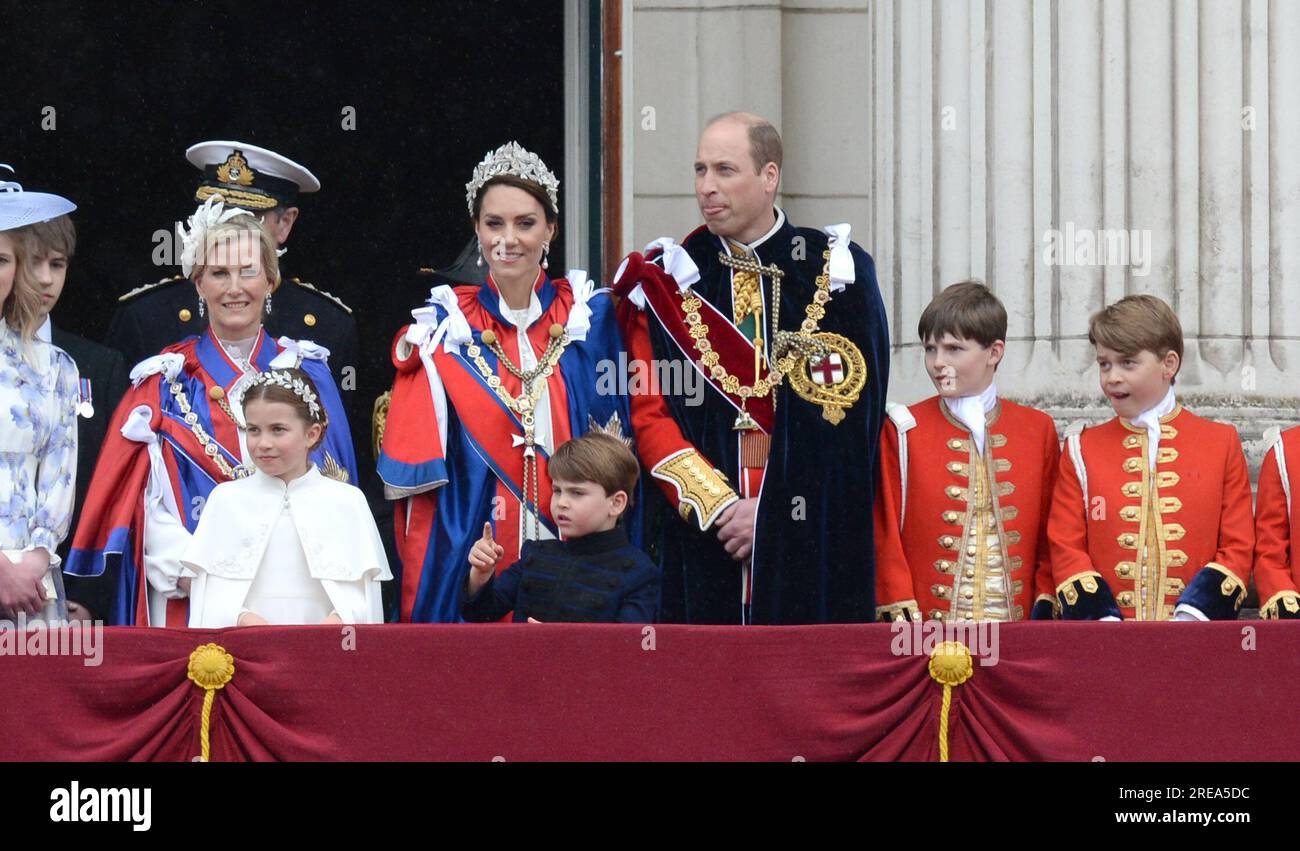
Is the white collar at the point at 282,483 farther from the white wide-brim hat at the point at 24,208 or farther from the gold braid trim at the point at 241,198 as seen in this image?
the gold braid trim at the point at 241,198

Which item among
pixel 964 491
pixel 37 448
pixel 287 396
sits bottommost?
pixel 964 491

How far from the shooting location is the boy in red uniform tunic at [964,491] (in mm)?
6453

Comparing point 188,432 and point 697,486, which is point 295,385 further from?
point 697,486

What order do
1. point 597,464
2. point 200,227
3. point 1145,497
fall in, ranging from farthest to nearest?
1. point 200,227
2. point 1145,497
3. point 597,464

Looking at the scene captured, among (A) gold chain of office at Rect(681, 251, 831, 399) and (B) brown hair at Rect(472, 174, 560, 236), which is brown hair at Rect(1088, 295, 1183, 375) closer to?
(A) gold chain of office at Rect(681, 251, 831, 399)

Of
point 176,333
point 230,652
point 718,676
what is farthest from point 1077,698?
point 176,333

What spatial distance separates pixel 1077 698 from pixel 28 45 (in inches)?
269

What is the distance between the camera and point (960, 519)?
256 inches

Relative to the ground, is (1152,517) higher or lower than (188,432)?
lower

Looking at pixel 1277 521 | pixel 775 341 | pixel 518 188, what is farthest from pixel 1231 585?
pixel 518 188

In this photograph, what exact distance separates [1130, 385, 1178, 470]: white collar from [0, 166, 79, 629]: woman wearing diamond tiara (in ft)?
9.62

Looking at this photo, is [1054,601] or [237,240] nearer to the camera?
[1054,601]

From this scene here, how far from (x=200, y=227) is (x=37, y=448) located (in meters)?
0.86
